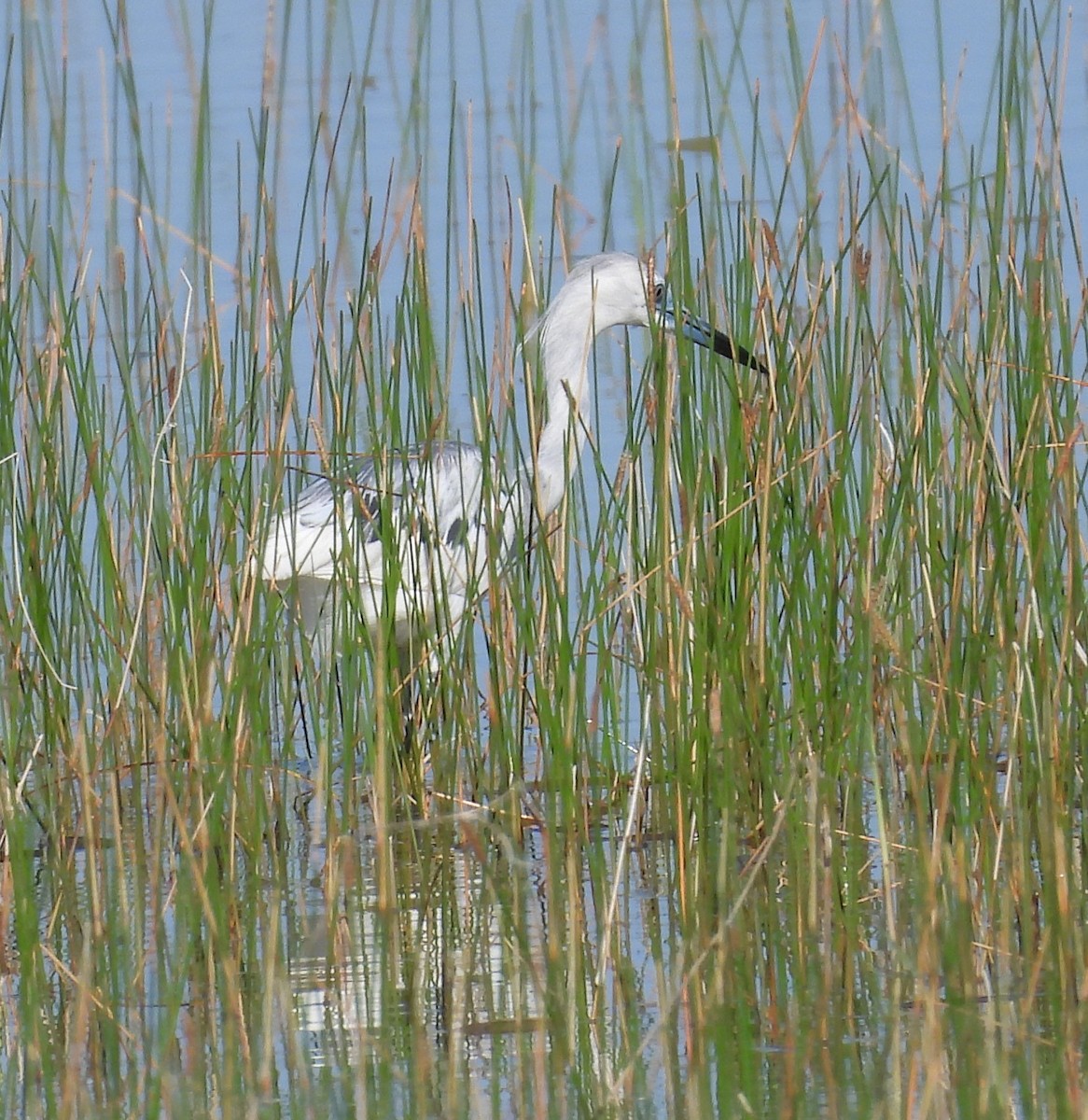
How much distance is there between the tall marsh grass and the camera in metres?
2.09

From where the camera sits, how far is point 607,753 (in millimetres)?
2957

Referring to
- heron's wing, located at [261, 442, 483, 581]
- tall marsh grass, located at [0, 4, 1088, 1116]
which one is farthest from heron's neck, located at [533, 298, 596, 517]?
tall marsh grass, located at [0, 4, 1088, 1116]

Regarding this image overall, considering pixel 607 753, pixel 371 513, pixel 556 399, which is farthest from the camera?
pixel 556 399

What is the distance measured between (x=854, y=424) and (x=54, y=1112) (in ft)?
5.72

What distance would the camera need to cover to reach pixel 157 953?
2.14 meters

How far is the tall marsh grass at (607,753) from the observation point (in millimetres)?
2088

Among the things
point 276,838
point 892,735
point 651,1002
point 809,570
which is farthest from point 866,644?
point 809,570

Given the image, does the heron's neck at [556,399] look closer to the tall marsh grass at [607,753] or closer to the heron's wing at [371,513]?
the heron's wing at [371,513]

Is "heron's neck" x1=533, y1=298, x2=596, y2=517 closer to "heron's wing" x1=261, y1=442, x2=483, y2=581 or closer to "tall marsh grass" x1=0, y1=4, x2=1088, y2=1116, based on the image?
"heron's wing" x1=261, y1=442, x2=483, y2=581

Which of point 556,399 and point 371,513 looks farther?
point 556,399

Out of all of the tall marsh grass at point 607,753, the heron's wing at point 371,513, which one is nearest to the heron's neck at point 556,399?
the heron's wing at point 371,513

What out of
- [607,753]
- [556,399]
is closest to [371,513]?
[556,399]

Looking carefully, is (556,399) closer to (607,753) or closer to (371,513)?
(371,513)

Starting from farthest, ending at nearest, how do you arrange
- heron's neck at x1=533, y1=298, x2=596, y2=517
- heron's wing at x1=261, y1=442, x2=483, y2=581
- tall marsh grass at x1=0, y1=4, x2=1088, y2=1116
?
1. heron's neck at x1=533, y1=298, x2=596, y2=517
2. heron's wing at x1=261, y1=442, x2=483, y2=581
3. tall marsh grass at x1=0, y1=4, x2=1088, y2=1116
